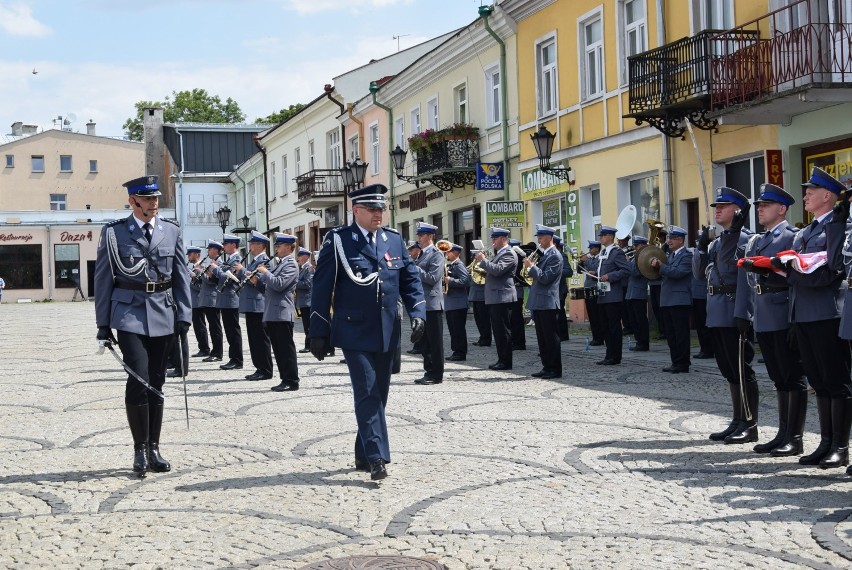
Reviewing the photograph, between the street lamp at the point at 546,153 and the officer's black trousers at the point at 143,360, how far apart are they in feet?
54.1

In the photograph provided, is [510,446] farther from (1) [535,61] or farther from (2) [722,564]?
(1) [535,61]

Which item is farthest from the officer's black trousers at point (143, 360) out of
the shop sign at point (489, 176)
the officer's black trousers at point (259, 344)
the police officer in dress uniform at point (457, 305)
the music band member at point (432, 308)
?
the shop sign at point (489, 176)

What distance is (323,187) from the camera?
1722 inches

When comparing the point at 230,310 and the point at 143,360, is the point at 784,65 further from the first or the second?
the point at 143,360

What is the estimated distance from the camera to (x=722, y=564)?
5098 mm

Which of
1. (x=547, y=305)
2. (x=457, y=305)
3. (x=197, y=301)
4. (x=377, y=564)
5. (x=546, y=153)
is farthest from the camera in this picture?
(x=546, y=153)

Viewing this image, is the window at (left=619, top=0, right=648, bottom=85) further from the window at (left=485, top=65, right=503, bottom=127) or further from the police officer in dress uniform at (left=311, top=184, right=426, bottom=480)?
the police officer in dress uniform at (left=311, top=184, right=426, bottom=480)

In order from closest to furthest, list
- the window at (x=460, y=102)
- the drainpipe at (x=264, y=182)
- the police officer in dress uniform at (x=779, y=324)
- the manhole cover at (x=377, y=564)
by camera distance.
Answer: the manhole cover at (x=377, y=564), the police officer in dress uniform at (x=779, y=324), the window at (x=460, y=102), the drainpipe at (x=264, y=182)

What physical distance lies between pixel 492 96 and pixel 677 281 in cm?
1551

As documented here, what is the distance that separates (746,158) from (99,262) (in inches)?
514

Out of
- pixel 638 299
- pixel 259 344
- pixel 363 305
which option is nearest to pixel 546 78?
pixel 638 299

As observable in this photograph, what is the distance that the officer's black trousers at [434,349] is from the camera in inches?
531

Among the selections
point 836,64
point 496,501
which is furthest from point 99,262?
point 836,64

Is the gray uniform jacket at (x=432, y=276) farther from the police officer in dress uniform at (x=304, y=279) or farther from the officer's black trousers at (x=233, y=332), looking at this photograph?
the police officer in dress uniform at (x=304, y=279)
